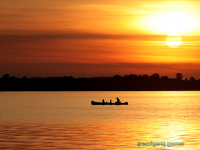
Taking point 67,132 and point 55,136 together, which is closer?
point 55,136

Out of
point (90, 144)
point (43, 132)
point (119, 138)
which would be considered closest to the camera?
point (90, 144)

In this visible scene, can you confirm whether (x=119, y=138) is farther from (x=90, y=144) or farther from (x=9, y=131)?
(x=9, y=131)

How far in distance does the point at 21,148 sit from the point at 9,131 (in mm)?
13010

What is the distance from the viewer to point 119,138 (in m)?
41.3

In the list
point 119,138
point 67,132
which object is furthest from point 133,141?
point 67,132

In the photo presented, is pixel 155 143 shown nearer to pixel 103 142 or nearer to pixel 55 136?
pixel 103 142

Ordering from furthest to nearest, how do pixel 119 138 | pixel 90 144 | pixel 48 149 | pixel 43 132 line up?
pixel 43 132
pixel 119 138
pixel 90 144
pixel 48 149

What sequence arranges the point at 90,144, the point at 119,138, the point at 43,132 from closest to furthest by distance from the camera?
1. the point at 90,144
2. the point at 119,138
3. the point at 43,132

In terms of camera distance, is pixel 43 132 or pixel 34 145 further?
pixel 43 132

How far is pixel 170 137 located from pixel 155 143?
569cm

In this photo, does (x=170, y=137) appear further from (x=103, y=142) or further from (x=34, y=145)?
(x=34, y=145)

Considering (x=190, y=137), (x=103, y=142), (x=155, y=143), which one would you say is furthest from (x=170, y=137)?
(x=103, y=142)

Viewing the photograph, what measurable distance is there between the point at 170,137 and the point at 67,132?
43.3ft

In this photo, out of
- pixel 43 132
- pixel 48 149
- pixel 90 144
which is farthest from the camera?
pixel 43 132
